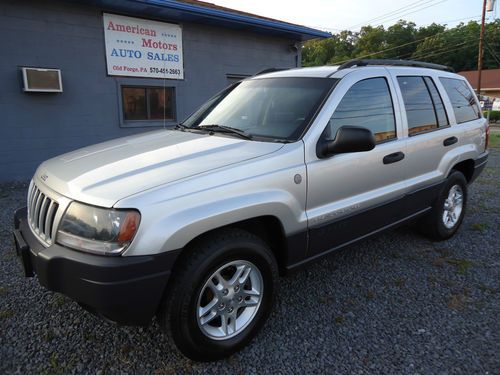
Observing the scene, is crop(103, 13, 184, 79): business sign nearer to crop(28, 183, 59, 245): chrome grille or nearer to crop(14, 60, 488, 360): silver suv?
crop(14, 60, 488, 360): silver suv

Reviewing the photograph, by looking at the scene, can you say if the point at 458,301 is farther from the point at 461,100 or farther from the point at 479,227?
the point at 461,100

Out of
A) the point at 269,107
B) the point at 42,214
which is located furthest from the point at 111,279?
the point at 269,107

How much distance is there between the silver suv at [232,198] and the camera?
2.04 metres

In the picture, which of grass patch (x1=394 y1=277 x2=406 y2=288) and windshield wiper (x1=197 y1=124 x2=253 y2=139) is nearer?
windshield wiper (x1=197 y1=124 x2=253 y2=139)

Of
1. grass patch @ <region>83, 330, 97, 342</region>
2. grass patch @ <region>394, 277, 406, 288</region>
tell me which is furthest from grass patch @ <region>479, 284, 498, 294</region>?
grass patch @ <region>83, 330, 97, 342</region>

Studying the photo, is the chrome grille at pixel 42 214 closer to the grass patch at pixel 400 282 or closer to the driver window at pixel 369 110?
the driver window at pixel 369 110

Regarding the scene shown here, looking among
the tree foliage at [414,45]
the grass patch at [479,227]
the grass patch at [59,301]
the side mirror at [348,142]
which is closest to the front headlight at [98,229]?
the grass patch at [59,301]

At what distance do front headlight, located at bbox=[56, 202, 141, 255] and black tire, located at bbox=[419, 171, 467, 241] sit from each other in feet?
11.0

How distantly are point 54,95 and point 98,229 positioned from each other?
20.5 ft

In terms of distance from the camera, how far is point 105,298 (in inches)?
78.3

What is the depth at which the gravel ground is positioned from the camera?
7.81 ft

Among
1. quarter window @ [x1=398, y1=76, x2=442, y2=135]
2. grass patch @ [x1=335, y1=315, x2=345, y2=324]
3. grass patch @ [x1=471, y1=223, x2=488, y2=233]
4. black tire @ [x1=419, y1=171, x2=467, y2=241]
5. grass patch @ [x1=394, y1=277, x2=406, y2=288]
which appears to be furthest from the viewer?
grass patch @ [x1=471, y1=223, x2=488, y2=233]

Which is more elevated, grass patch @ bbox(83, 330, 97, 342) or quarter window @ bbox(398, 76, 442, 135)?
quarter window @ bbox(398, 76, 442, 135)

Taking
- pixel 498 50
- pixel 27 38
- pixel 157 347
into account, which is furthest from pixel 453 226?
pixel 498 50
